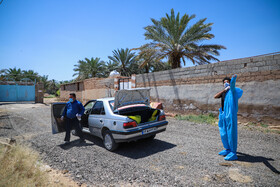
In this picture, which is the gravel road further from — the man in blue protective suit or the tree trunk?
the tree trunk

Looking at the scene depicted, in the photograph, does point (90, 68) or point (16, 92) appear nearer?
point (16, 92)

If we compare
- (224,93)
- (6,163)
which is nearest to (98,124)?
(6,163)

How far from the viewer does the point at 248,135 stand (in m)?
5.89

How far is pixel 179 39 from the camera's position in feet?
39.5

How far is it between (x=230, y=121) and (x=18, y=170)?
4.61 m

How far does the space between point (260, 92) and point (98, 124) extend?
6.76m

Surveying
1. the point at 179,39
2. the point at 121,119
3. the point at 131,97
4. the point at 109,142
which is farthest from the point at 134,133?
the point at 179,39

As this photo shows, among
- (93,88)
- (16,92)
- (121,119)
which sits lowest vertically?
(121,119)

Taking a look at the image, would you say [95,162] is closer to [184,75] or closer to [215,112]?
[215,112]

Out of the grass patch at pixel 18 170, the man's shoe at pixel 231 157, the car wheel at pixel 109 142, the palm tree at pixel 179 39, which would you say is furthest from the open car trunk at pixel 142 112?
the palm tree at pixel 179 39

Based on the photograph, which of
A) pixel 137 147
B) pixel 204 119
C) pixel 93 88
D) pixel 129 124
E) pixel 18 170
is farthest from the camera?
pixel 93 88

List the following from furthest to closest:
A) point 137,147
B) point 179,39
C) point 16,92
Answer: point 16,92
point 179,39
point 137,147

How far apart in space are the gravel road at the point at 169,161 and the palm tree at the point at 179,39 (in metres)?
7.68

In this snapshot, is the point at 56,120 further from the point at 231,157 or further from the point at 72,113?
the point at 231,157
